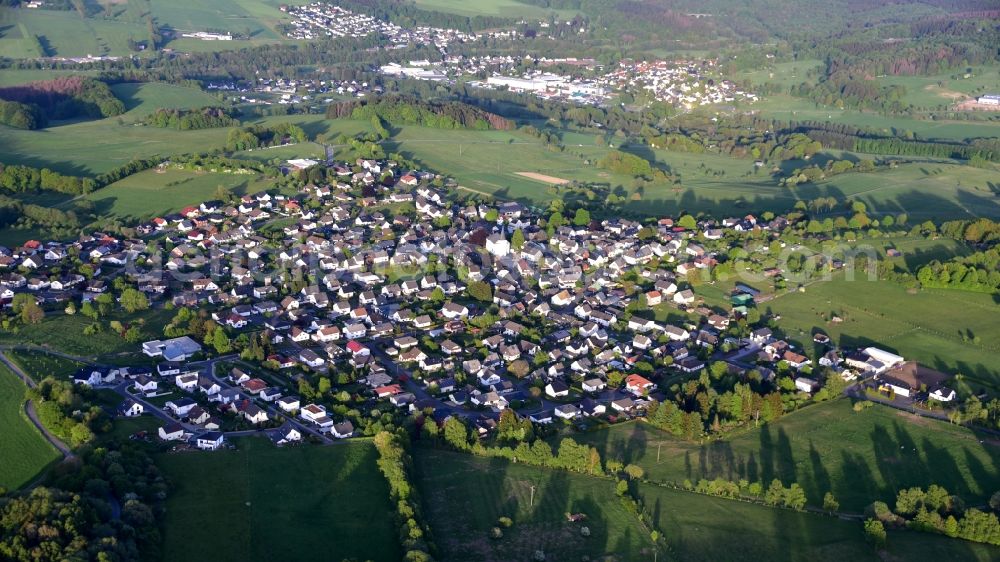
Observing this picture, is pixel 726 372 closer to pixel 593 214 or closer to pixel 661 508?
pixel 661 508

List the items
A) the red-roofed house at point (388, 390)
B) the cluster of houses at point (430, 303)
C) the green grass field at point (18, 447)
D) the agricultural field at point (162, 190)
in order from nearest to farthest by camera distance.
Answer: the green grass field at point (18, 447), the red-roofed house at point (388, 390), the cluster of houses at point (430, 303), the agricultural field at point (162, 190)

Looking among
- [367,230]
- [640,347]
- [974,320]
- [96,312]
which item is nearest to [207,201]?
[367,230]

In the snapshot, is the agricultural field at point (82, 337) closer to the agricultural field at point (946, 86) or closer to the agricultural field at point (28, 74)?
the agricultural field at point (28, 74)

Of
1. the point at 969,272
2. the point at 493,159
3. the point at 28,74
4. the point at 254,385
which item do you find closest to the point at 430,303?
the point at 254,385

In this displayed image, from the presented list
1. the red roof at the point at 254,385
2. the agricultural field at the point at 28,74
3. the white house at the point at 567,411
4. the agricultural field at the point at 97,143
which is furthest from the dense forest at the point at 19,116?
the white house at the point at 567,411

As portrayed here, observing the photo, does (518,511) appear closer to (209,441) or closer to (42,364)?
(209,441)
